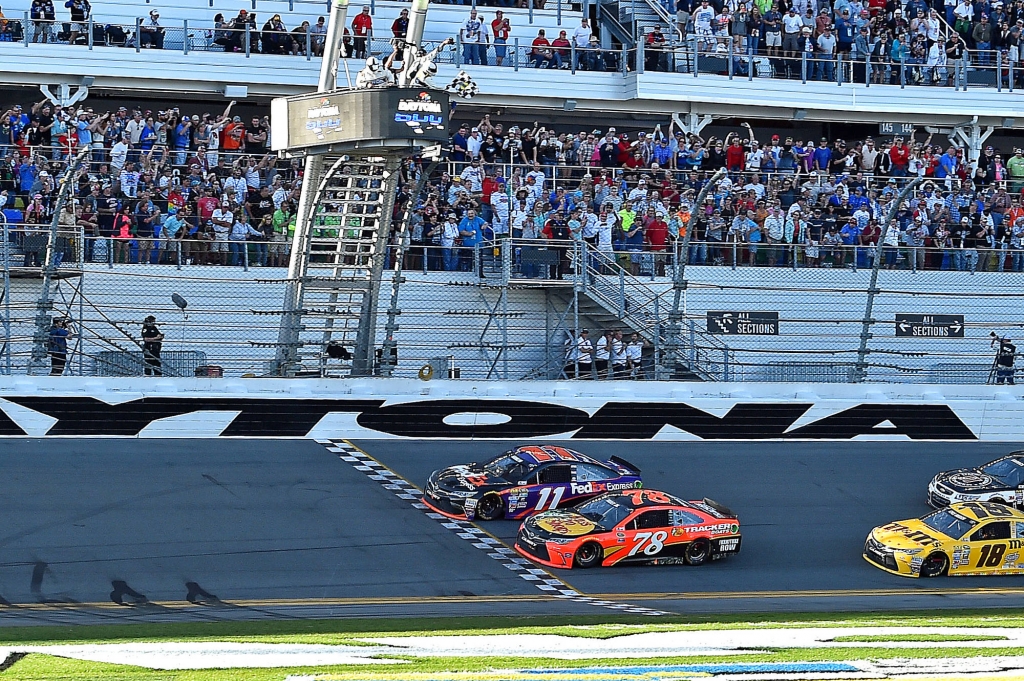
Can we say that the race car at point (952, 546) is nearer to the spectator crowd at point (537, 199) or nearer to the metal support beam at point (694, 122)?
the spectator crowd at point (537, 199)

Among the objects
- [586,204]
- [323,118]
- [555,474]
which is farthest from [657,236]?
[555,474]

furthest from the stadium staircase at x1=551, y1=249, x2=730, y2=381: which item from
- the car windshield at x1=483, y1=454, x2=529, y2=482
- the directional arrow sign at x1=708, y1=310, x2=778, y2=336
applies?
the car windshield at x1=483, y1=454, x2=529, y2=482

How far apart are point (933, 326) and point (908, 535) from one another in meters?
9.00

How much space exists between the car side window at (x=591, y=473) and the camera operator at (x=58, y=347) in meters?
7.00

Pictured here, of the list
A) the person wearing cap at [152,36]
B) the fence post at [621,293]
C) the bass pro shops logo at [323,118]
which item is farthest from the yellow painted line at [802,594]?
the person wearing cap at [152,36]

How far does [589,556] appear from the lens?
17.7 meters

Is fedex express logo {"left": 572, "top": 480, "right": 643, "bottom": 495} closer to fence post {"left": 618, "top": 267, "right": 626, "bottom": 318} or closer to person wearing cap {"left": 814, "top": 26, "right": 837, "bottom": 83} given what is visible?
fence post {"left": 618, "top": 267, "right": 626, "bottom": 318}

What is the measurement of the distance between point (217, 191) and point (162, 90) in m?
5.13

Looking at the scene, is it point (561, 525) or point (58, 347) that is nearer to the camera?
point (561, 525)

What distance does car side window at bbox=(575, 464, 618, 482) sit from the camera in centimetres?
2000

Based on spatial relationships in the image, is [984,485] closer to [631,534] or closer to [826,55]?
[631,534]

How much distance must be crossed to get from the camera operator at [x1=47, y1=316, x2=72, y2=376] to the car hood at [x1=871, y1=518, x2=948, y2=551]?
34.9ft

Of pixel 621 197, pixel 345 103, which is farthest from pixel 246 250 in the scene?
pixel 621 197

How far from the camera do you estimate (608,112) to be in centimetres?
3341
